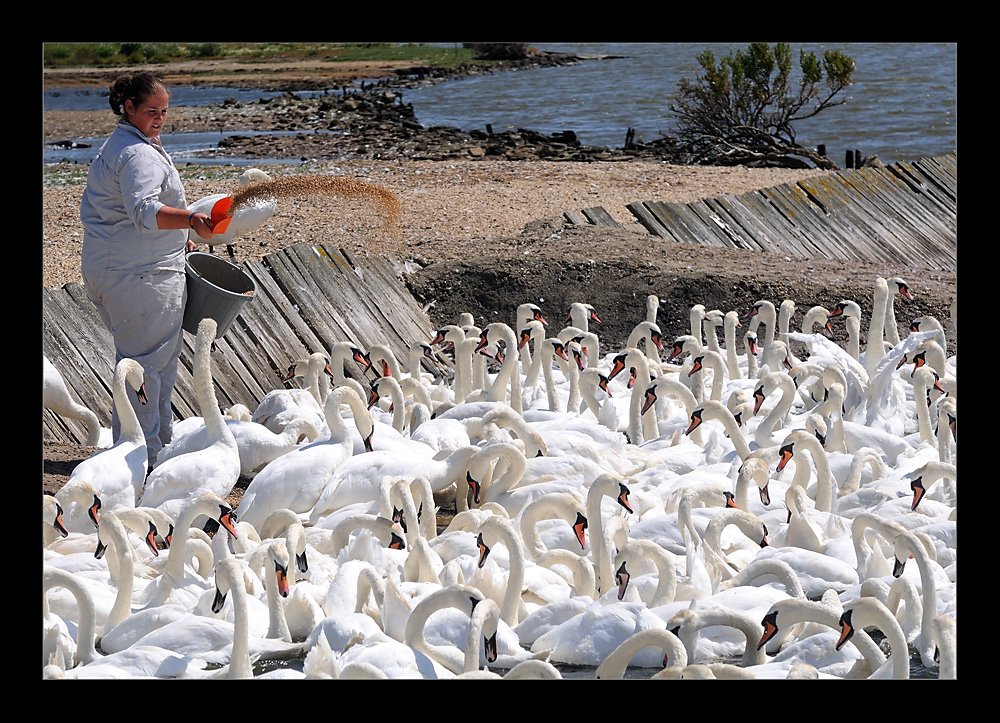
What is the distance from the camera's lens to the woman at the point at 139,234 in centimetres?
586

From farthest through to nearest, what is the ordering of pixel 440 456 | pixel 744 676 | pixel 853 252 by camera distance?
1. pixel 853 252
2. pixel 440 456
3. pixel 744 676

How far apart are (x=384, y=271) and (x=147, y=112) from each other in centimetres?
419

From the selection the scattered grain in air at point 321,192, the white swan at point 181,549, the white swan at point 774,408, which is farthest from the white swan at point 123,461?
the white swan at point 774,408

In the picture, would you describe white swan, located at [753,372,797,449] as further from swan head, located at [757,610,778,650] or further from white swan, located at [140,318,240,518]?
white swan, located at [140,318,240,518]

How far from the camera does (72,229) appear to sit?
12.2 m

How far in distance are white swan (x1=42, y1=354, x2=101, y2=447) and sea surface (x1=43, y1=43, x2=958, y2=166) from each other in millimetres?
9020

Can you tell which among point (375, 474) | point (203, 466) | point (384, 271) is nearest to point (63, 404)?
point (203, 466)

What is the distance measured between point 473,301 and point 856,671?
6.24 m

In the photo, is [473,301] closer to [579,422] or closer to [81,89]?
[579,422]

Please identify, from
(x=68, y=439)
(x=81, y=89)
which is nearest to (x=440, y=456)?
(x=68, y=439)

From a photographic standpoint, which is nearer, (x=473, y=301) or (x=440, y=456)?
(x=440, y=456)

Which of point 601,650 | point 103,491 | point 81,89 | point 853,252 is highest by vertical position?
point 81,89

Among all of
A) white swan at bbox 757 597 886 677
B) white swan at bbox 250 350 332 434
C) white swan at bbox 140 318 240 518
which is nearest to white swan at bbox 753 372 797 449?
white swan at bbox 757 597 886 677

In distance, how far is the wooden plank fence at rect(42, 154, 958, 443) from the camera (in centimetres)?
775
